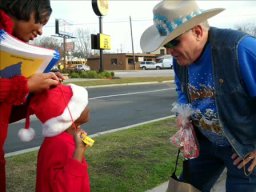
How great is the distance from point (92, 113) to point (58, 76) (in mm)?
9358

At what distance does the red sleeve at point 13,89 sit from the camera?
2.17m

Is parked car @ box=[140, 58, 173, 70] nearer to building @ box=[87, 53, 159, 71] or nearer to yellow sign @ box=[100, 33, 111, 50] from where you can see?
building @ box=[87, 53, 159, 71]

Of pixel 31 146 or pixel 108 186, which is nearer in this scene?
pixel 108 186

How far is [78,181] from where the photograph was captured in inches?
91.2

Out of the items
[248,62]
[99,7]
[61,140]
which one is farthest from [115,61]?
[61,140]

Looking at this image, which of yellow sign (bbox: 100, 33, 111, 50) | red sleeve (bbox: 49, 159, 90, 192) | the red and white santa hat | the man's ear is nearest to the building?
yellow sign (bbox: 100, 33, 111, 50)

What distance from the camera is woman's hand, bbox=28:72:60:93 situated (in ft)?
7.34

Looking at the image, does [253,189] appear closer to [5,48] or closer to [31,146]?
[5,48]

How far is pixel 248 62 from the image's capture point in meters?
2.63

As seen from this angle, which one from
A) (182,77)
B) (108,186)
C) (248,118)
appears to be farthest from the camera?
(108,186)

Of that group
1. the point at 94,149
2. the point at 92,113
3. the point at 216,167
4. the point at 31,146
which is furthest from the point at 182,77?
the point at 92,113

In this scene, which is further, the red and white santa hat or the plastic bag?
the plastic bag

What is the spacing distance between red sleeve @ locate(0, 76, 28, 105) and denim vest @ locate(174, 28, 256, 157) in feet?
4.05

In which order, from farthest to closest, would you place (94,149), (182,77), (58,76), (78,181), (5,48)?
1. (94,149)
2. (182,77)
3. (58,76)
4. (78,181)
5. (5,48)
